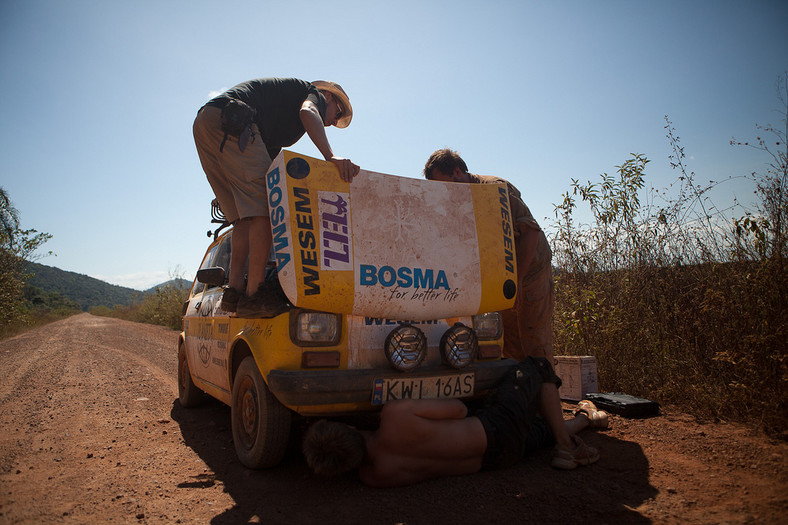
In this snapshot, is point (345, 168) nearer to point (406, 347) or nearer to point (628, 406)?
point (406, 347)

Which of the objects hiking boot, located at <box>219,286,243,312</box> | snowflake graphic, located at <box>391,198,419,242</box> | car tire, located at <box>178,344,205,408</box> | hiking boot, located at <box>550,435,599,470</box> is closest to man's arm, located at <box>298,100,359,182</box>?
snowflake graphic, located at <box>391,198,419,242</box>

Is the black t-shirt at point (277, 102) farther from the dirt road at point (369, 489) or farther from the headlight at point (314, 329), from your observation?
the dirt road at point (369, 489)

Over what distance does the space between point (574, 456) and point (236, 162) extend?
9.51ft

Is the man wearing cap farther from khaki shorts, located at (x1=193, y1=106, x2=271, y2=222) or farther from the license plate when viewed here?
the license plate

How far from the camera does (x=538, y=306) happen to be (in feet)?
12.5

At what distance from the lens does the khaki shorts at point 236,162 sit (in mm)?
2949

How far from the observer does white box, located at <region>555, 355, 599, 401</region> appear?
13.9ft

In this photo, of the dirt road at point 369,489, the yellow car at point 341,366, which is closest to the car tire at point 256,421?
the yellow car at point 341,366

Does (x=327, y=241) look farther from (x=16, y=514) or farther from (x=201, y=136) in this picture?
(x=16, y=514)

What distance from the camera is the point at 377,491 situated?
8.13ft

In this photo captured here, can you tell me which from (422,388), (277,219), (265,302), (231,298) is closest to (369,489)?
(422,388)

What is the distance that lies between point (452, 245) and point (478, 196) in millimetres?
450

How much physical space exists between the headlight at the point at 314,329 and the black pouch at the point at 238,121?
4.27ft

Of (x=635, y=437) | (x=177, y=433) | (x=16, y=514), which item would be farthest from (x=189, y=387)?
(x=635, y=437)
